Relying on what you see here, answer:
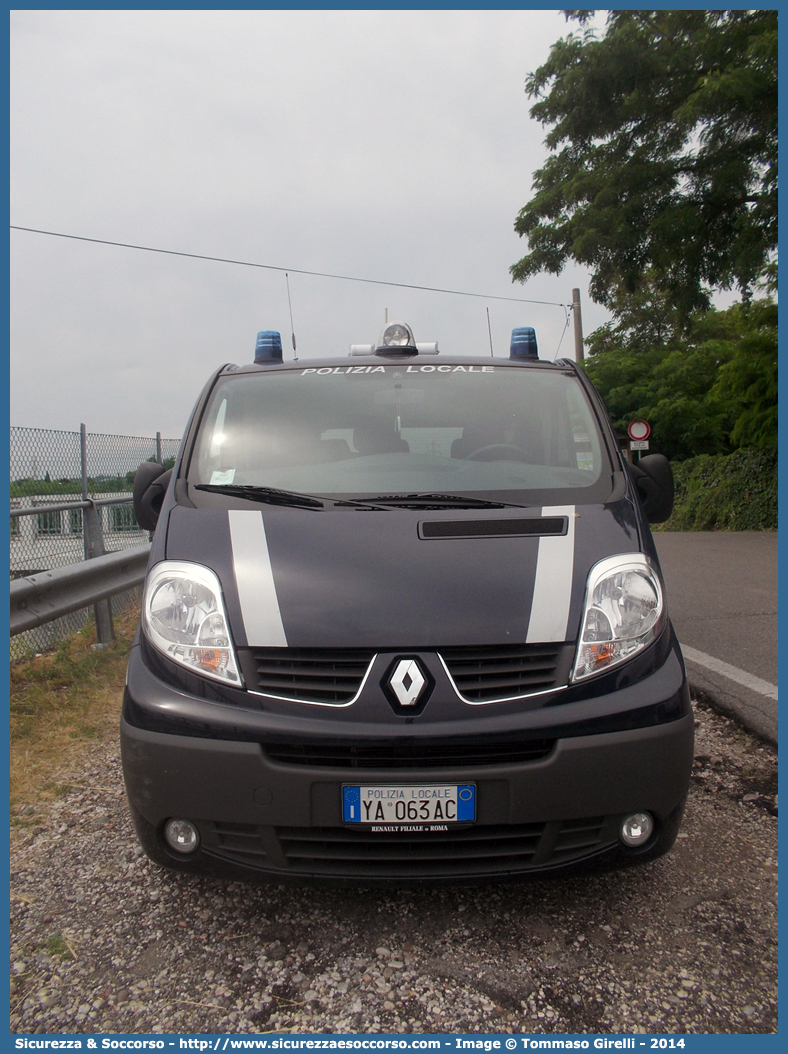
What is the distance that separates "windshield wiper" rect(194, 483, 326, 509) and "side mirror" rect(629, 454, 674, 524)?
4.38 ft

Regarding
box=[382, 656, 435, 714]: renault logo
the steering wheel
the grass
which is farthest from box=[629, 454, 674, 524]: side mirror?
the grass

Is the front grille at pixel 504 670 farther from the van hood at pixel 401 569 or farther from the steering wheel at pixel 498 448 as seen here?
the steering wheel at pixel 498 448

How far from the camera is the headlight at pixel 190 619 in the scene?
229 centimetres

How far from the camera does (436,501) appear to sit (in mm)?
2809

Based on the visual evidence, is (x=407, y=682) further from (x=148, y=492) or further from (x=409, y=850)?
(x=148, y=492)

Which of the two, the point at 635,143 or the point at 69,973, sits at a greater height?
the point at 635,143

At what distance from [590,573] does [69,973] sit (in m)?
1.84

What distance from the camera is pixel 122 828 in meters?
3.05

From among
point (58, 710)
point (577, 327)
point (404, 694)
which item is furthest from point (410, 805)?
point (577, 327)

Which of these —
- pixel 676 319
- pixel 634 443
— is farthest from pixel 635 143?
pixel 634 443

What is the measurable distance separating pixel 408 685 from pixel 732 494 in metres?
17.2

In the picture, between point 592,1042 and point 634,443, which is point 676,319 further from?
point 592,1042

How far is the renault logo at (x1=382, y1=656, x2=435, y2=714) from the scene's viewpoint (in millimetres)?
2166

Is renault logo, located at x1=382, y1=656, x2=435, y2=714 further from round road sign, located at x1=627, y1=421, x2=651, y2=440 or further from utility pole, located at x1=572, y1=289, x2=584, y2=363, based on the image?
utility pole, located at x1=572, y1=289, x2=584, y2=363
